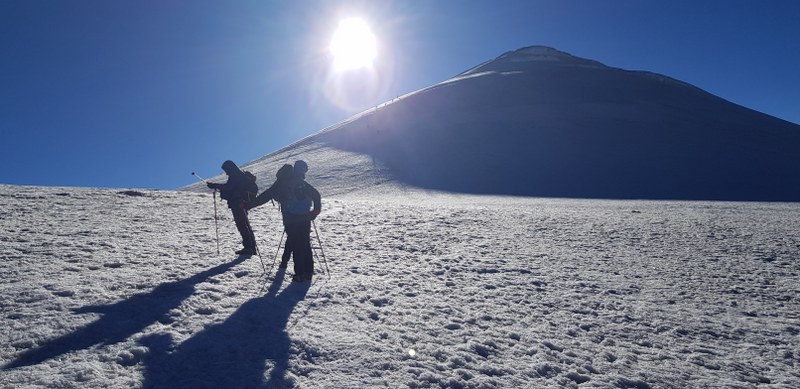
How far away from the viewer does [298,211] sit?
8445mm

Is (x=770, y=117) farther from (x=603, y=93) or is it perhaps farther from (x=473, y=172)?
(x=473, y=172)

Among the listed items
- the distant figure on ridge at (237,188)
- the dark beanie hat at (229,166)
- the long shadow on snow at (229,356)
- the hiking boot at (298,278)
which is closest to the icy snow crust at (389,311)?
the long shadow on snow at (229,356)

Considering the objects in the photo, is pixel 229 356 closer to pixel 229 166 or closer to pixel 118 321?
pixel 118 321

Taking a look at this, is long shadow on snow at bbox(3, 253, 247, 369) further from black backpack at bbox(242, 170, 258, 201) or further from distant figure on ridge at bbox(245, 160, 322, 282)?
black backpack at bbox(242, 170, 258, 201)

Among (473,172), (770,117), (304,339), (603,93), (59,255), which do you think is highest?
(603,93)

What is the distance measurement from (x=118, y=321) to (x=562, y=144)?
51726mm

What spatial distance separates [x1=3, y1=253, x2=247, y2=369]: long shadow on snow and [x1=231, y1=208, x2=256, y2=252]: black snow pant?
7.60 ft

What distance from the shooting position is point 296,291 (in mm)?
7848

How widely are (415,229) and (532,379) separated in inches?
391

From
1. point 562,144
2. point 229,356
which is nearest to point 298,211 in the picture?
point 229,356

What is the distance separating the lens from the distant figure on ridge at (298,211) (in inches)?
333

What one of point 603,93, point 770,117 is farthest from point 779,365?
point 770,117

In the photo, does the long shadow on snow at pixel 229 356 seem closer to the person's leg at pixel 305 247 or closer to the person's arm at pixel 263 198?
the person's leg at pixel 305 247

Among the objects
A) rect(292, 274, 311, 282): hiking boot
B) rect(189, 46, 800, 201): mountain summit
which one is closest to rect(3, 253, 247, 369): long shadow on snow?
rect(292, 274, 311, 282): hiking boot
